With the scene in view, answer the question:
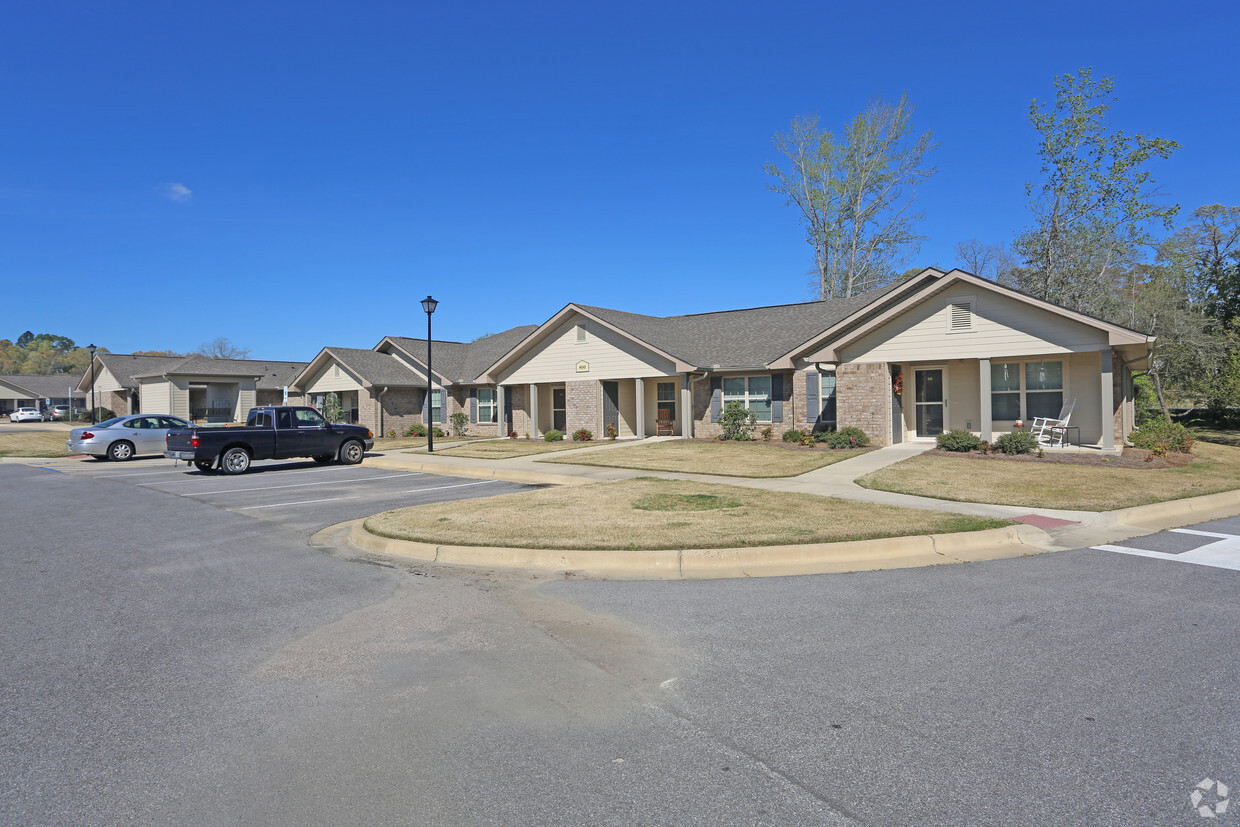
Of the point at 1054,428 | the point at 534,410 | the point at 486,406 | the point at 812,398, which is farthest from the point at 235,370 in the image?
the point at 1054,428

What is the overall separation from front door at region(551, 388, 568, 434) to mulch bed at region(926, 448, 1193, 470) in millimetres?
16570

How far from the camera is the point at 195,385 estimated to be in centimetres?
4669

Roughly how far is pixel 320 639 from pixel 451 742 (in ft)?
7.55

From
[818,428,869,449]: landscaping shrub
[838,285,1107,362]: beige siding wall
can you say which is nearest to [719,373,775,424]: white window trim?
[838,285,1107,362]: beige siding wall

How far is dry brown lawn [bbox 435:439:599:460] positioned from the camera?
23672mm

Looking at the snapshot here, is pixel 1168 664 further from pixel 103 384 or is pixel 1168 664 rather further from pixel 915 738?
pixel 103 384

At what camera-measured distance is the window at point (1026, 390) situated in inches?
817

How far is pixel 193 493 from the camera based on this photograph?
15094mm

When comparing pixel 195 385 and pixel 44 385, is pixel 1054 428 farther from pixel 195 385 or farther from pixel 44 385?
pixel 44 385

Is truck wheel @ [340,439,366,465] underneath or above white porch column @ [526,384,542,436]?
underneath

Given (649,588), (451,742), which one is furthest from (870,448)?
(451,742)

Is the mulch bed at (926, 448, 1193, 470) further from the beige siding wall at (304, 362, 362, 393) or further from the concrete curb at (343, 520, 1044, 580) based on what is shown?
the beige siding wall at (304, 362, 362, 393)

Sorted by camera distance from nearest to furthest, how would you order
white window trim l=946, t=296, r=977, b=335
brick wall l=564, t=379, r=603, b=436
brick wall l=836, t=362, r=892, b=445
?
white window trim l=946, t=296, r=977, b=335, brick wall l=836, t=362, r=892, b=445, brick wall l=564, t=379, r=603, b=436

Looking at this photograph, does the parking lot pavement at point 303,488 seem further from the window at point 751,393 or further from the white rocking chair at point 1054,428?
the white rocking chair at point 1054,428
